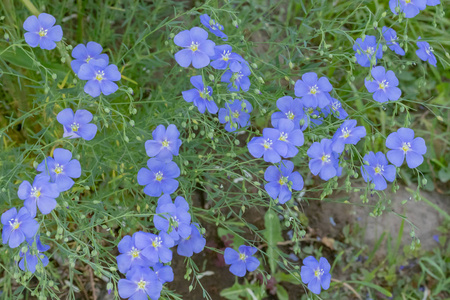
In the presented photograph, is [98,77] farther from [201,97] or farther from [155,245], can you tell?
[155,245]

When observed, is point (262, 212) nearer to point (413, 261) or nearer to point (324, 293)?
point (324, 293)

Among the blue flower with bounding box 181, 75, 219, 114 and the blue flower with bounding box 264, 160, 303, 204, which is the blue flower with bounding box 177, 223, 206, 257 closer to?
the blue flower with bounding box 264, 160, 303, 204

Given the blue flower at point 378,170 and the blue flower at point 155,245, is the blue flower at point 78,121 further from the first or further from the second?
the blue flower at point 378,170

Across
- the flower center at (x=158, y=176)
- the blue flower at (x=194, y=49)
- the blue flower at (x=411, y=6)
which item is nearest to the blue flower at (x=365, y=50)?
the blue flower at (x=411, y=6)

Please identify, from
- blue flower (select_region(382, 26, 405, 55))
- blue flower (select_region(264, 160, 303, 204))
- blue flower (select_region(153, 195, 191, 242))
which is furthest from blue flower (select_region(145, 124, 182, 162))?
blue flower (select_region(382, 26, 405, 55))

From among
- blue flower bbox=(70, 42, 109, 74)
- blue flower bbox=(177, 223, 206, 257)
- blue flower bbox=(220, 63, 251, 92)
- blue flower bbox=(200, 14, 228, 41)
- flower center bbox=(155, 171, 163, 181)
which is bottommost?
blue flower bbox=(177, 223, 206, 257)

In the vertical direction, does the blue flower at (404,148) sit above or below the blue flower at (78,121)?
below

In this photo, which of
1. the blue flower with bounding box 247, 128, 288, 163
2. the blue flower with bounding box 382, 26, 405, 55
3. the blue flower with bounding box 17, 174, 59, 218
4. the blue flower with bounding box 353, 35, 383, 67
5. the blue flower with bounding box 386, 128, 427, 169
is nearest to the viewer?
the blue flower with bounding box 17, 174, 59, 218
